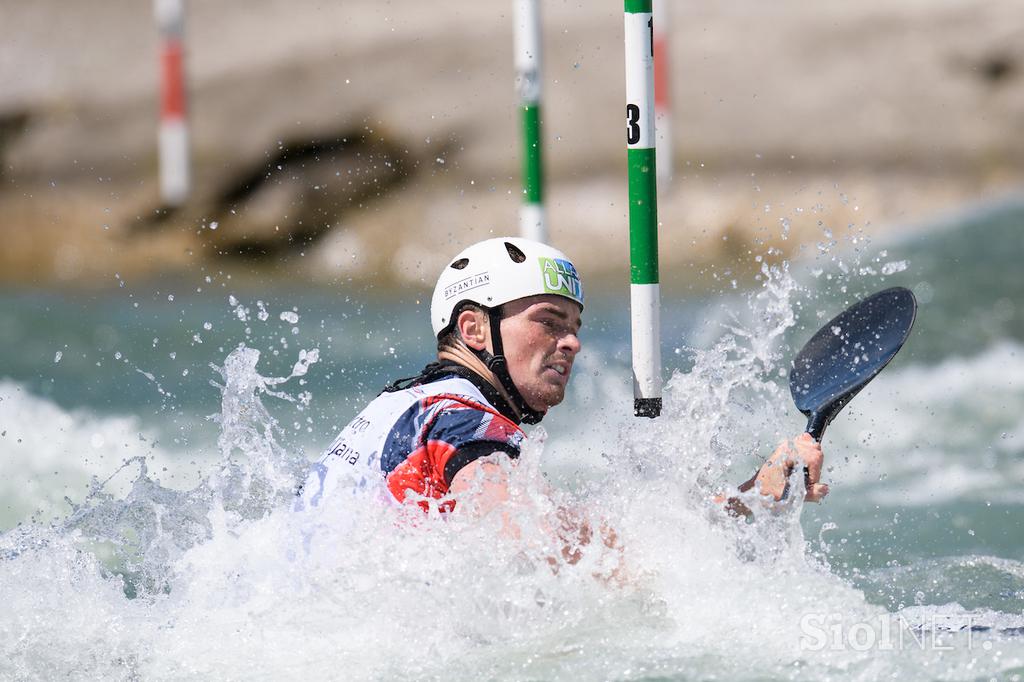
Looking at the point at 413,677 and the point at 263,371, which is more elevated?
the point at 263,371

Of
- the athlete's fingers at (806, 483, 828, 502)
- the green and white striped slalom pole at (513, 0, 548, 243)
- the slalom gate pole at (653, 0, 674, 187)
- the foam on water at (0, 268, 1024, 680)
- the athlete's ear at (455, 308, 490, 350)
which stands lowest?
the foam on water at (0, 268, 1024, 680)

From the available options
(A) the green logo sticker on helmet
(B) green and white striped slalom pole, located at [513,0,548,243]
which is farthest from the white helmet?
(B) green and white striped slalom pole, located at [513,0,548,243]

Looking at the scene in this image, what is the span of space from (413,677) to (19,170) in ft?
37.6

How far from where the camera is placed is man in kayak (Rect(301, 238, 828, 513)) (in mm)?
3852

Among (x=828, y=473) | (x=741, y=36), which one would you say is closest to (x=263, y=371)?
(x=828, y=473)

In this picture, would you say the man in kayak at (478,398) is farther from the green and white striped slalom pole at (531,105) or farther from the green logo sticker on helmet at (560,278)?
the green and white striped slalom pole at (531,105)

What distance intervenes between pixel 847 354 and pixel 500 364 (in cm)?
107

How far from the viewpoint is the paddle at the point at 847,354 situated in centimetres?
427

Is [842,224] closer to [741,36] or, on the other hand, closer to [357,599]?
[741,36]

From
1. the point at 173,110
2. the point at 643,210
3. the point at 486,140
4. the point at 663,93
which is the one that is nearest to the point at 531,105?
the point at 643,210

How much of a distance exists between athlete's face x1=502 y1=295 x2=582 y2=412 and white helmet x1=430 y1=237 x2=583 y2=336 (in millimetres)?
37

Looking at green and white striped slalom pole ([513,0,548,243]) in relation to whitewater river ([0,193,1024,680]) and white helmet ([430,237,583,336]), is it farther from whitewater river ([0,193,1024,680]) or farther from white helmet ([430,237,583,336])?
white helmet ([430,237,583,336])

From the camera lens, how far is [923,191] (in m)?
12.4

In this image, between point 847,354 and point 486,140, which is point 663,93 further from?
point 847,354
